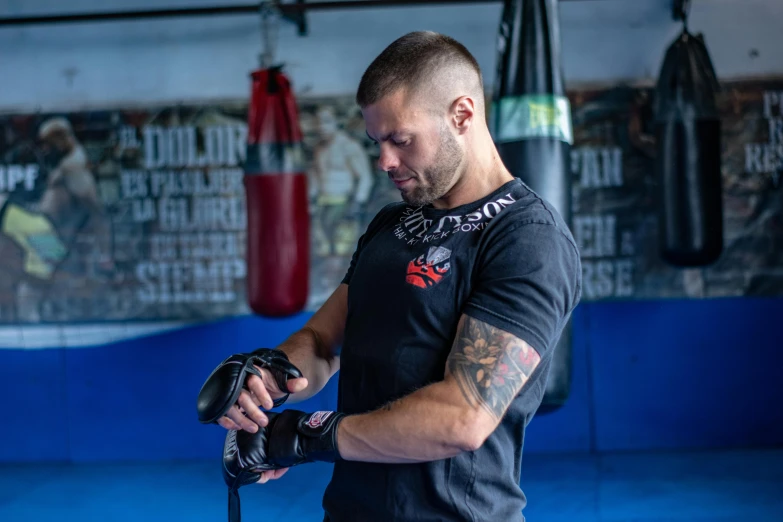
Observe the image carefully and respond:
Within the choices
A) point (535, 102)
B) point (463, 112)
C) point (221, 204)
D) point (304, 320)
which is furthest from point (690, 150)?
point (463, 112)

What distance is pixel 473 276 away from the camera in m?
1.25

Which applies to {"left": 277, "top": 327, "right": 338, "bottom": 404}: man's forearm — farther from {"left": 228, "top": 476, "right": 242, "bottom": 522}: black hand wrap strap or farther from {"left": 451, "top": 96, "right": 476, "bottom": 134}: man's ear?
{"left": 451, "top": 96, "right": 476, "bottom": 134}: man's ear

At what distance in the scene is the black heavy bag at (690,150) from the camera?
3580 millimetres

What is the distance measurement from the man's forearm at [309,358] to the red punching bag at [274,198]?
6.50ft

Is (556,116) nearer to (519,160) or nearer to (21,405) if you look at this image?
(519,160)

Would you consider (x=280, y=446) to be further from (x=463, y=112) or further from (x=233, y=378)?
(x=463, y=112)

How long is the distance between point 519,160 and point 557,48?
0.47 m

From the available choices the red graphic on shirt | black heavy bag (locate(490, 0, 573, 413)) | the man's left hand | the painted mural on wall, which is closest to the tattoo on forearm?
the red graphic on shirt

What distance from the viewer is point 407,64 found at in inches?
51.8

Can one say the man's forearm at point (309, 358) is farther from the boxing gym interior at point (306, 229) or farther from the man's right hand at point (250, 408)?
the boxing gym interior at point (306, 229)

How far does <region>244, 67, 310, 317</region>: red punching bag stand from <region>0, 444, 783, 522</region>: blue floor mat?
908mm

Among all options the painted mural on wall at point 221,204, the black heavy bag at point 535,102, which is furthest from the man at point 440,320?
the painted mural on wall at point 221,204

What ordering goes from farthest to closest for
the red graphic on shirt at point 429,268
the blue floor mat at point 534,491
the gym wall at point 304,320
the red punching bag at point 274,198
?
the gym wall at point 304,320 → the red punching bag at point 274,198 → the blue floor mat at point 534,491 → the red graphic on shirt at point 429,268

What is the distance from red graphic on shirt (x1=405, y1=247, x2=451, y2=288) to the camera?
1258 mm
